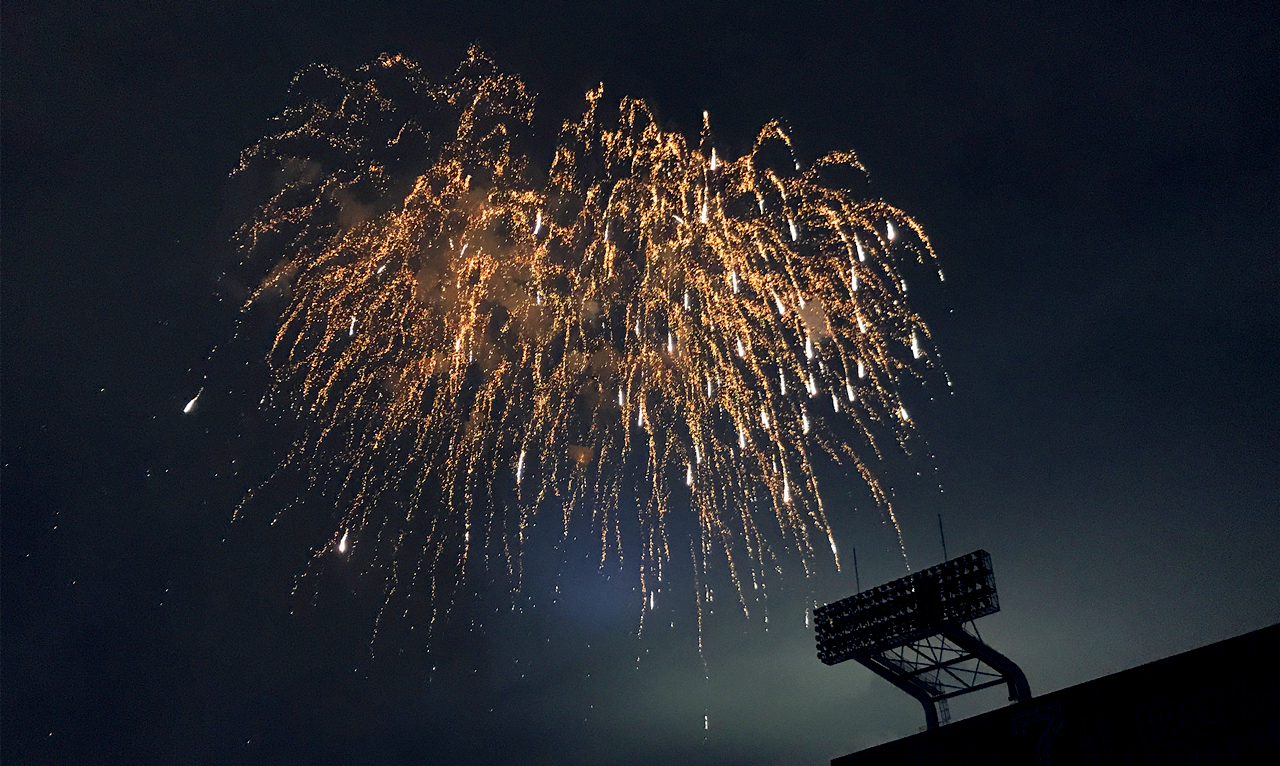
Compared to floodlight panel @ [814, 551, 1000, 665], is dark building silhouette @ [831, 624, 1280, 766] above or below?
below

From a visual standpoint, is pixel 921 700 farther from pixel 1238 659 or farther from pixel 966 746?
pixel 1238 659

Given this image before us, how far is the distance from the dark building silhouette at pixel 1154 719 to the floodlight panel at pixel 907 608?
17.7 ft

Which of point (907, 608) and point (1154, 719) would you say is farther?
point (907, 608)

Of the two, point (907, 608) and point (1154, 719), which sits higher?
point (907, 608)

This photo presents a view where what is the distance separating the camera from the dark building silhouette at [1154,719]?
94.8 feet

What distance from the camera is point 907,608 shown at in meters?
42.0

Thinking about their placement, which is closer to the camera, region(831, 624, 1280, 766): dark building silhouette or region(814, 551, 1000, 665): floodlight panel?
region(831, 624, 1280, 766): dark building silhouette

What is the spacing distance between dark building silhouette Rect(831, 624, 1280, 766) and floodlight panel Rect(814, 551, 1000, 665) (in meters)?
5.39

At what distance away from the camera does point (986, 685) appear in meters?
39.3

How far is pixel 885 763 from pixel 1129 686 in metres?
10.7

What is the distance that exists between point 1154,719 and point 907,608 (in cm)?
1211

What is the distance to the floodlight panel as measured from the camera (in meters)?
39.8

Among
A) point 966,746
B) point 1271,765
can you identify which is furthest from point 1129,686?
point 966,746

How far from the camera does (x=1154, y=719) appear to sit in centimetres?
3120
